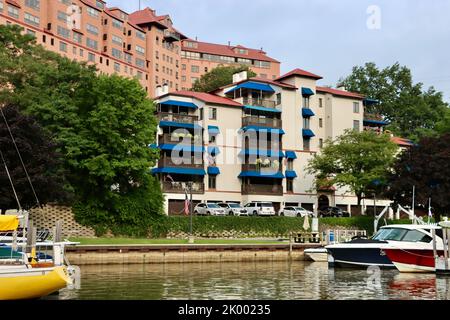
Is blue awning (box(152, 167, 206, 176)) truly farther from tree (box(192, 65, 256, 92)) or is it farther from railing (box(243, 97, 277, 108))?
tree (box(192, 65, 256, 92))


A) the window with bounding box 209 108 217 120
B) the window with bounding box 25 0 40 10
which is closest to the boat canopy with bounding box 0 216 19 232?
the window with bounding box 209 108 217 120

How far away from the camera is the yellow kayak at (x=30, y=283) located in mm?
20984

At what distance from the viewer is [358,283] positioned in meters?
30.5

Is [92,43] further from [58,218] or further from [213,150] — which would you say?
[58,218]

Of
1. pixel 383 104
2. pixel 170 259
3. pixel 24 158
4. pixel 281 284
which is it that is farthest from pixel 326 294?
pixel 383 104

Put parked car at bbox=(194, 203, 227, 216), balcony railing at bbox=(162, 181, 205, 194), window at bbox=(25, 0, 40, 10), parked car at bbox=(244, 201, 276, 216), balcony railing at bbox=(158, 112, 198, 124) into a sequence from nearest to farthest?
parked car at bbox=(194, 203, 227, 216) → parked car at bbox=(244, 201, 276, 216) → balcony railing at bbox=(162, 181, 205, 194) → balcony railing at bbox=(158, 112, 198, 124) → window at bbox=(25, 0, 40, 10)

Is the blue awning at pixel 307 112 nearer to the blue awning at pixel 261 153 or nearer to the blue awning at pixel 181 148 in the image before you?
the blue awning at pixel 261 153

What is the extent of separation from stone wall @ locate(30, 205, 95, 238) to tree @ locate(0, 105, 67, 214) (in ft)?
20.7

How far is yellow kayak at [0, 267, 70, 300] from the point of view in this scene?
68.8 feet

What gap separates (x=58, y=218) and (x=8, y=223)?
27634 mm

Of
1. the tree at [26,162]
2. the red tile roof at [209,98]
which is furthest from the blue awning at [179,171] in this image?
the tree at [26,162]

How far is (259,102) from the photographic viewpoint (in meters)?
78.8
